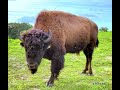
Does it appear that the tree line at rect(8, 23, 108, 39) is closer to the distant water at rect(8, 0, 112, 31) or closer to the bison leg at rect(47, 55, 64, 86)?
the distant water at rect(8, 0, 112, 31)

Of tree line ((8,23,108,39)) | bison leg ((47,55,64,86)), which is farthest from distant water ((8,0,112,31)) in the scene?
bison leg ((47,55,64,86))

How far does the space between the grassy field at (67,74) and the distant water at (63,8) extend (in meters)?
0.15

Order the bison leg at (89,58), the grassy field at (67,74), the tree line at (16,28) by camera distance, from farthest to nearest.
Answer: the bison leg at (89,58), the grassy field at (67,74), the tree line at (16,28)

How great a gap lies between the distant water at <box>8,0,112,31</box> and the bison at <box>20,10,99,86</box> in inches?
3.1

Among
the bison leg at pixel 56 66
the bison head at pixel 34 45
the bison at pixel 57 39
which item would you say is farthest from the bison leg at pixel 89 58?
the bison head at pixel 34 45

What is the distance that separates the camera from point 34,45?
3.09 metres

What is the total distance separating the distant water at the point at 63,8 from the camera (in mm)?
3171

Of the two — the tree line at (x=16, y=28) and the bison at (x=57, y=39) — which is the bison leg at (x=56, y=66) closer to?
the bison at (x=57, y=39)

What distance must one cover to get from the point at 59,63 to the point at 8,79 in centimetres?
47

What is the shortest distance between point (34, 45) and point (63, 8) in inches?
17.4

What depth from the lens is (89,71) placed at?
324cm

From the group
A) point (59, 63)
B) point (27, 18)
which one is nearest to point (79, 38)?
point (59, 63)
